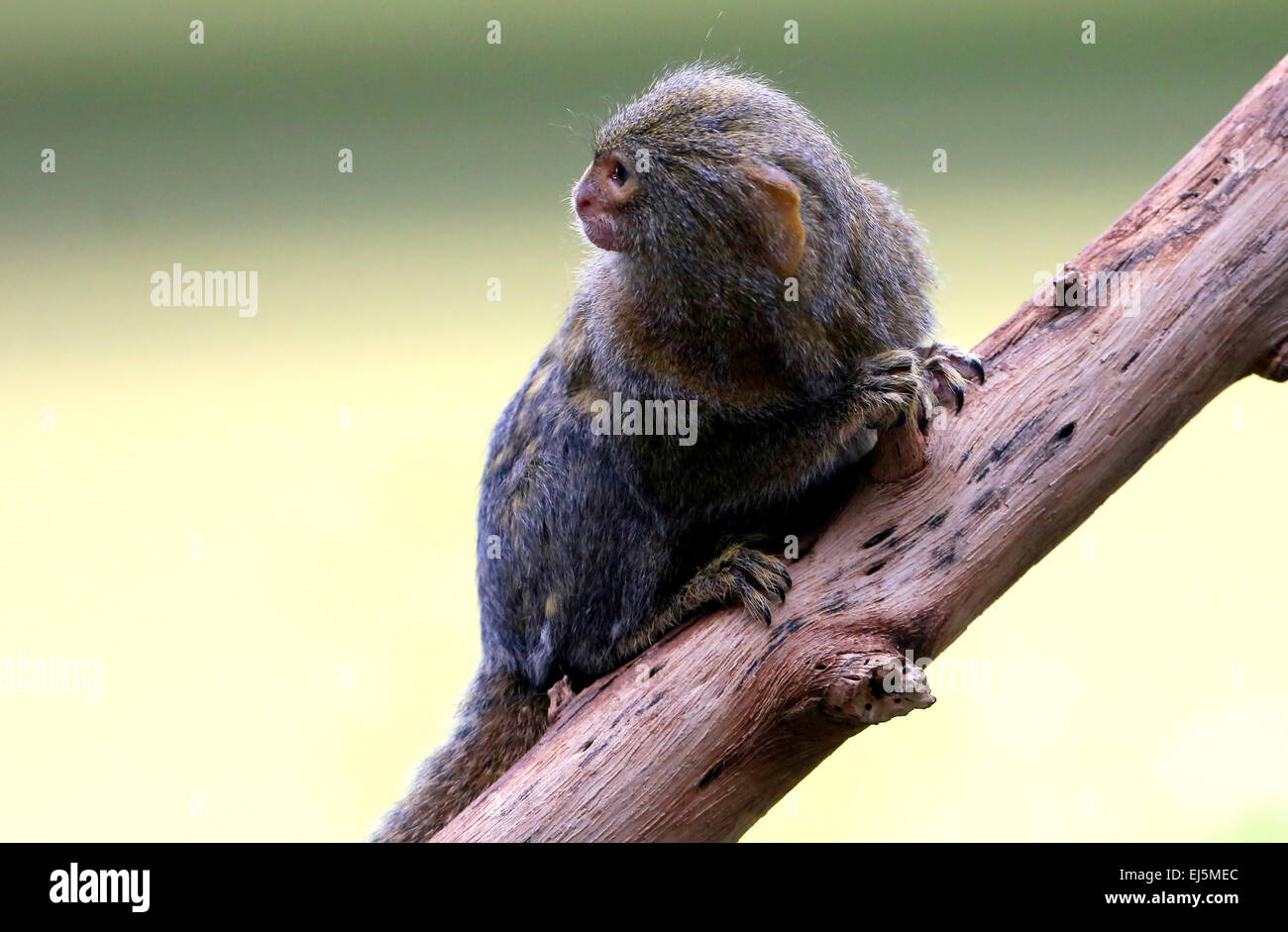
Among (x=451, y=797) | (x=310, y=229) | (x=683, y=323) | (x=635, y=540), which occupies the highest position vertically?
(x=310, y=229)

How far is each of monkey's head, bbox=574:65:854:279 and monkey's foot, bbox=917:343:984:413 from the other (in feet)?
1.40

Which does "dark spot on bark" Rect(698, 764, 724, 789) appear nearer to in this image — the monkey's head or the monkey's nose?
the monkey's head

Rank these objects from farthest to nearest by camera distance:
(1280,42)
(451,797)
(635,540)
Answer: (1280,42)
(451,797)
(635,540)

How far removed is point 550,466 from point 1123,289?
173 centimetres

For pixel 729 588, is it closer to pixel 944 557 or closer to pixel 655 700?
pixel 655 700

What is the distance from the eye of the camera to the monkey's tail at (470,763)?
4023 millimetres

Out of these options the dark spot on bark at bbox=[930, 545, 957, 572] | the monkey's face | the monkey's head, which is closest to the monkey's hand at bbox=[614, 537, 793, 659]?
the dark spot on bark at bbox=[930, 545, 957, 572]

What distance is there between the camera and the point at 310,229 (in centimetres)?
628

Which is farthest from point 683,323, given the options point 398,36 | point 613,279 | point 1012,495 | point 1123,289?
point 398,36

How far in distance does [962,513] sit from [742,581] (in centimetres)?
63

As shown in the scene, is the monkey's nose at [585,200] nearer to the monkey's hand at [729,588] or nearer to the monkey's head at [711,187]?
the monkey's head at [711,187]

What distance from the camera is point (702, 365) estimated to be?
11.1 ft

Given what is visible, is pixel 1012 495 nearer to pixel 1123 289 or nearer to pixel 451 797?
pixel 1123 289

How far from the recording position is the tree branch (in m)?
3.29
